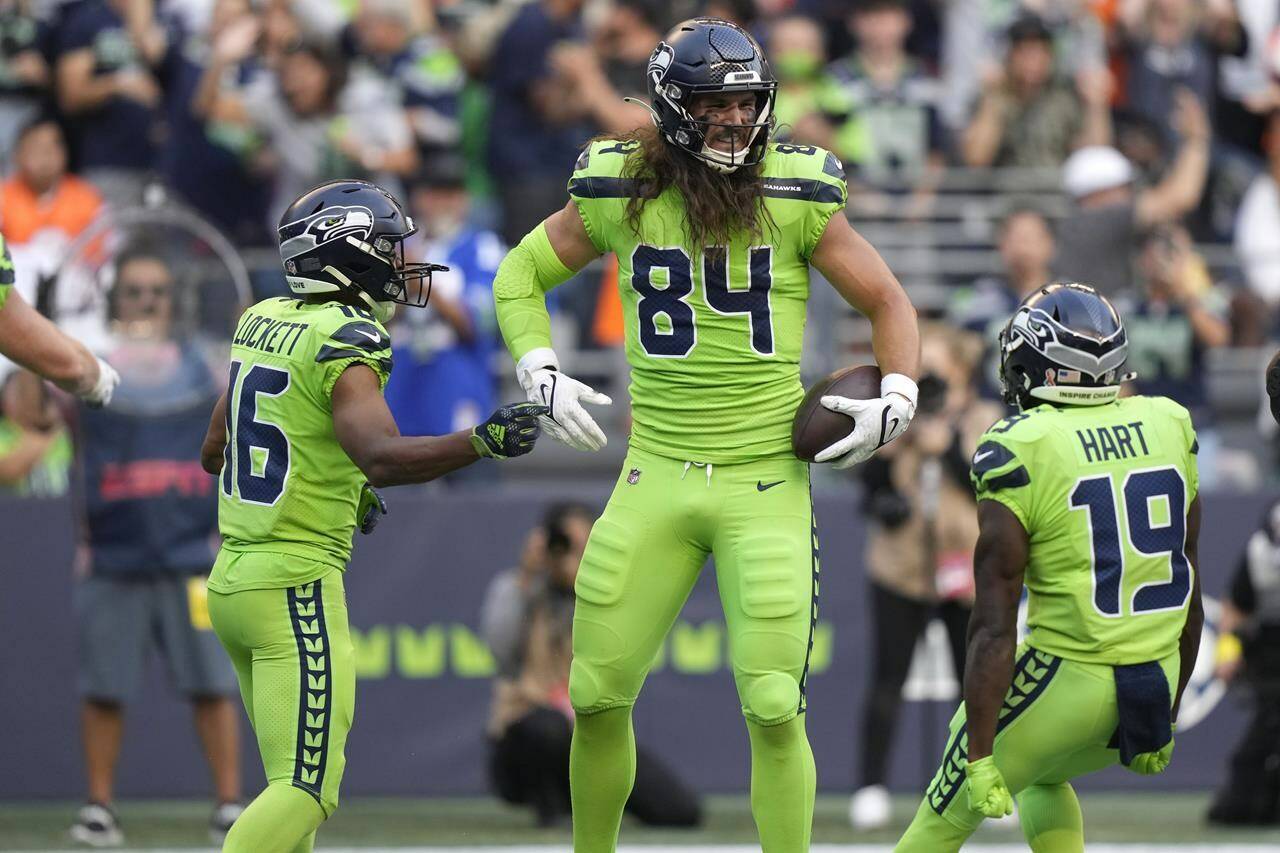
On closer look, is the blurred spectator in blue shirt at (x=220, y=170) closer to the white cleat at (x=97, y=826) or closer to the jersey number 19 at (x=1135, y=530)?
the white cleat at (x=97, y=826)

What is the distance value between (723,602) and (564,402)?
2.16ft

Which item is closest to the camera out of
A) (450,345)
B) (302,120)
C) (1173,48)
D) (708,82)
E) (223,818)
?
(708,82)

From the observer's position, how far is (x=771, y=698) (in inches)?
200

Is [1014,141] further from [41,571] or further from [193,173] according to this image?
[41,571]

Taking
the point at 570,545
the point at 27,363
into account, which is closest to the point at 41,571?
the point at 570,545

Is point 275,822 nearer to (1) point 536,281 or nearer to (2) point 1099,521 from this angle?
(1) point 536,281

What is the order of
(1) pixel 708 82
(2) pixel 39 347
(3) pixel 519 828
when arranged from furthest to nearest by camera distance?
(3) pixel 519 828, (2) pixel 39 347, (1) pixel 708 82

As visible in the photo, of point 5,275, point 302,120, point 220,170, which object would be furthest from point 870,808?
point 220,170

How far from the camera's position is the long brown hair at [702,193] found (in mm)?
5199

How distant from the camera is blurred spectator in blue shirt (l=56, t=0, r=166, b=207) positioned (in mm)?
10375

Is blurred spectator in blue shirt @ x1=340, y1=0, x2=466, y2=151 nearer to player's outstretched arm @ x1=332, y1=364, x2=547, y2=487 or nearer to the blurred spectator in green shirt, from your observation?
the blurred spectator in green shirt

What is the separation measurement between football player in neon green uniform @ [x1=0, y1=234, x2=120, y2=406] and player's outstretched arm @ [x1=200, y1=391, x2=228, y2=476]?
60cm

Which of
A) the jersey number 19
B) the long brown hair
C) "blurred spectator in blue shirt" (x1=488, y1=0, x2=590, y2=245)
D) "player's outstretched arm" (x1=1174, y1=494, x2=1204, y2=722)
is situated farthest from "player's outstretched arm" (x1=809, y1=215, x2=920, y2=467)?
"blurred spectator in blue shirt" (x1=488, y1=0, x2=590, y2=245)

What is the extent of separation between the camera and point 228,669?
25.2 feet
